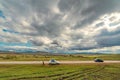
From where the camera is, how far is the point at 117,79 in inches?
1480

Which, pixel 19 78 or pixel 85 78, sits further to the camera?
pixel 85 78

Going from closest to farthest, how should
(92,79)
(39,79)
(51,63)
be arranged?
(39,79) < (92,79) < (51,63)

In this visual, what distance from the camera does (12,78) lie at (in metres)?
34.1

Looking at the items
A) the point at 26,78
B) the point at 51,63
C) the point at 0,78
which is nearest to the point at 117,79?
the point at 26,78

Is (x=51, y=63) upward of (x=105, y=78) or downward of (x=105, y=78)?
upward

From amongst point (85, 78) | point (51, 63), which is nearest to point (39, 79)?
point (85, 78)

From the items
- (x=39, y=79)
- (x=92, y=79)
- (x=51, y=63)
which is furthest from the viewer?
(x=51, y=63)

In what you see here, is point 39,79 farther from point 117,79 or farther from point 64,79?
point 117,79

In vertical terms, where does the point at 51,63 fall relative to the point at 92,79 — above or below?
above

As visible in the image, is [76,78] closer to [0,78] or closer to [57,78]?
[57,78]

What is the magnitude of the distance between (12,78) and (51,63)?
32863 millimetres

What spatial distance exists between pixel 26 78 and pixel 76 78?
1104cm

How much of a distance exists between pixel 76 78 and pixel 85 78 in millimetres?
2081

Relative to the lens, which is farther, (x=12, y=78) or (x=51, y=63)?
(x=51, y=63)
